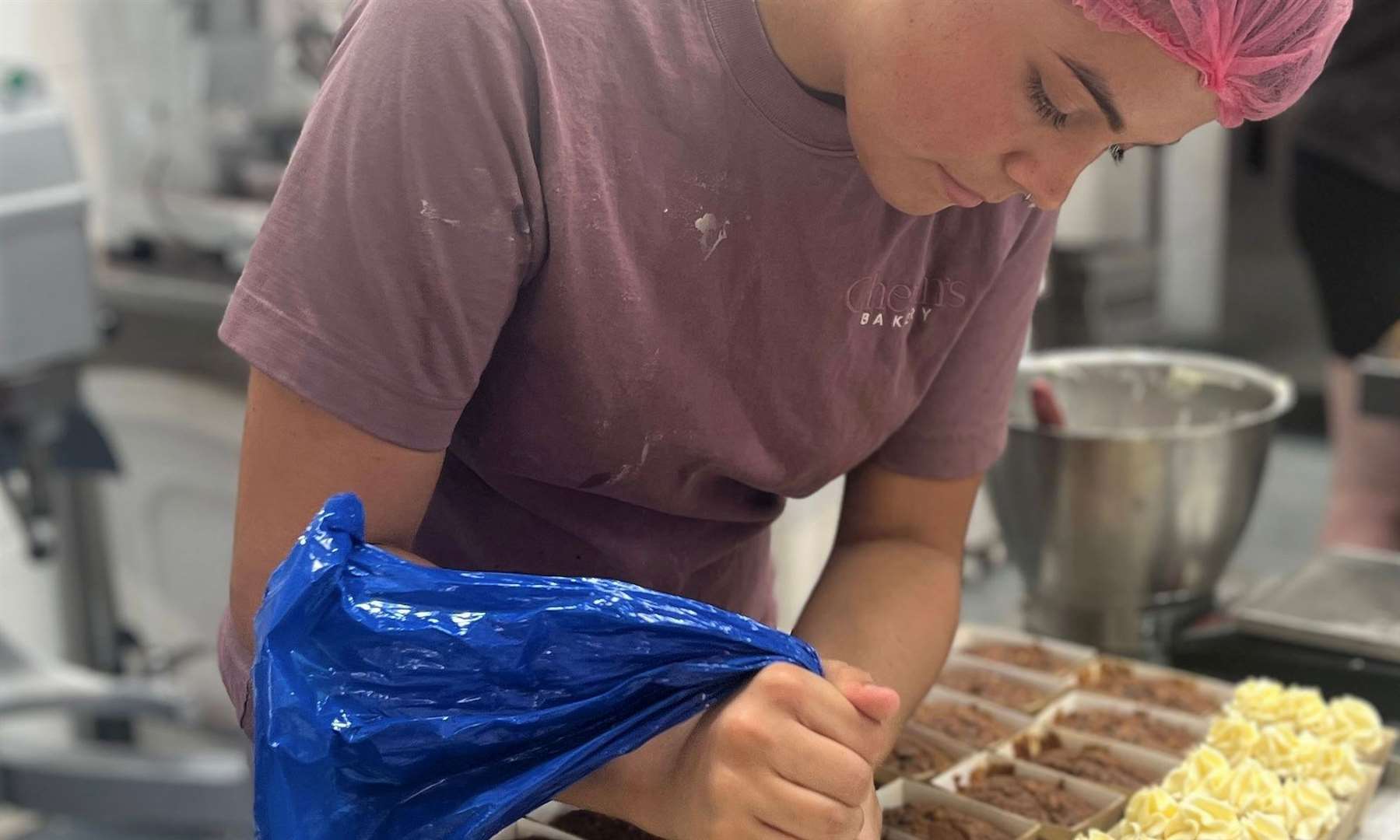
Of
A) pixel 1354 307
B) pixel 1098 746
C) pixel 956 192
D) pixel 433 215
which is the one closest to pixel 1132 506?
pixel 1098 746

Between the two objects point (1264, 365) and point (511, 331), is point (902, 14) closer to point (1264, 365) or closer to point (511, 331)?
point (511, 331)

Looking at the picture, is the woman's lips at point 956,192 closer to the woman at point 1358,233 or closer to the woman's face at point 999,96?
the woman's face at point 999,96

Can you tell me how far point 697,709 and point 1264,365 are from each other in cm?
468

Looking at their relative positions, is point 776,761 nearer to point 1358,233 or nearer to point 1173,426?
point 1173,426

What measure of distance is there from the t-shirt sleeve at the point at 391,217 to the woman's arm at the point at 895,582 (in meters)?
0.45

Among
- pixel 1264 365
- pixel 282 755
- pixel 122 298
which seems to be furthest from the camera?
pixel 1264 365

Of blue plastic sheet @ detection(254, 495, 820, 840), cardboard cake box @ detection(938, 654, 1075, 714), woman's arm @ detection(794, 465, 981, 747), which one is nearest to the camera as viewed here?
blue plastic sheet @ detection(254, 495, 820, 840)

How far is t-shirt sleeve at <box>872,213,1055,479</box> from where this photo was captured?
3.97ft

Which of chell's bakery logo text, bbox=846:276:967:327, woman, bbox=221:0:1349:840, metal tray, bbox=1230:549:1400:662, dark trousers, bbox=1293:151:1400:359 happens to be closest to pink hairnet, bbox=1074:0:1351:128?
woman, bbox=221:0:1349:840

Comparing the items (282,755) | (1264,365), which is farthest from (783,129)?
(1264,365)

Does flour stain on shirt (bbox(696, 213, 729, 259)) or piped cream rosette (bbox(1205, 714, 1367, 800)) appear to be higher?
flour stain on shirt (bbox(696, 213, 729, 259))

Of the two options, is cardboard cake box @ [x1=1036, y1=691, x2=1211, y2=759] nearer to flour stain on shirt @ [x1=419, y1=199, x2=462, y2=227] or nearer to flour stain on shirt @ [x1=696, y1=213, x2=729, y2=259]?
flour stain on shirt @ [x1=696, y1=213, x2=729, y2=259]

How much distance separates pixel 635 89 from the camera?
0.97 meters

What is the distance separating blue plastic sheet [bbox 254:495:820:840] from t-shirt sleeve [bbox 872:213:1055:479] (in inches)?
16.8
